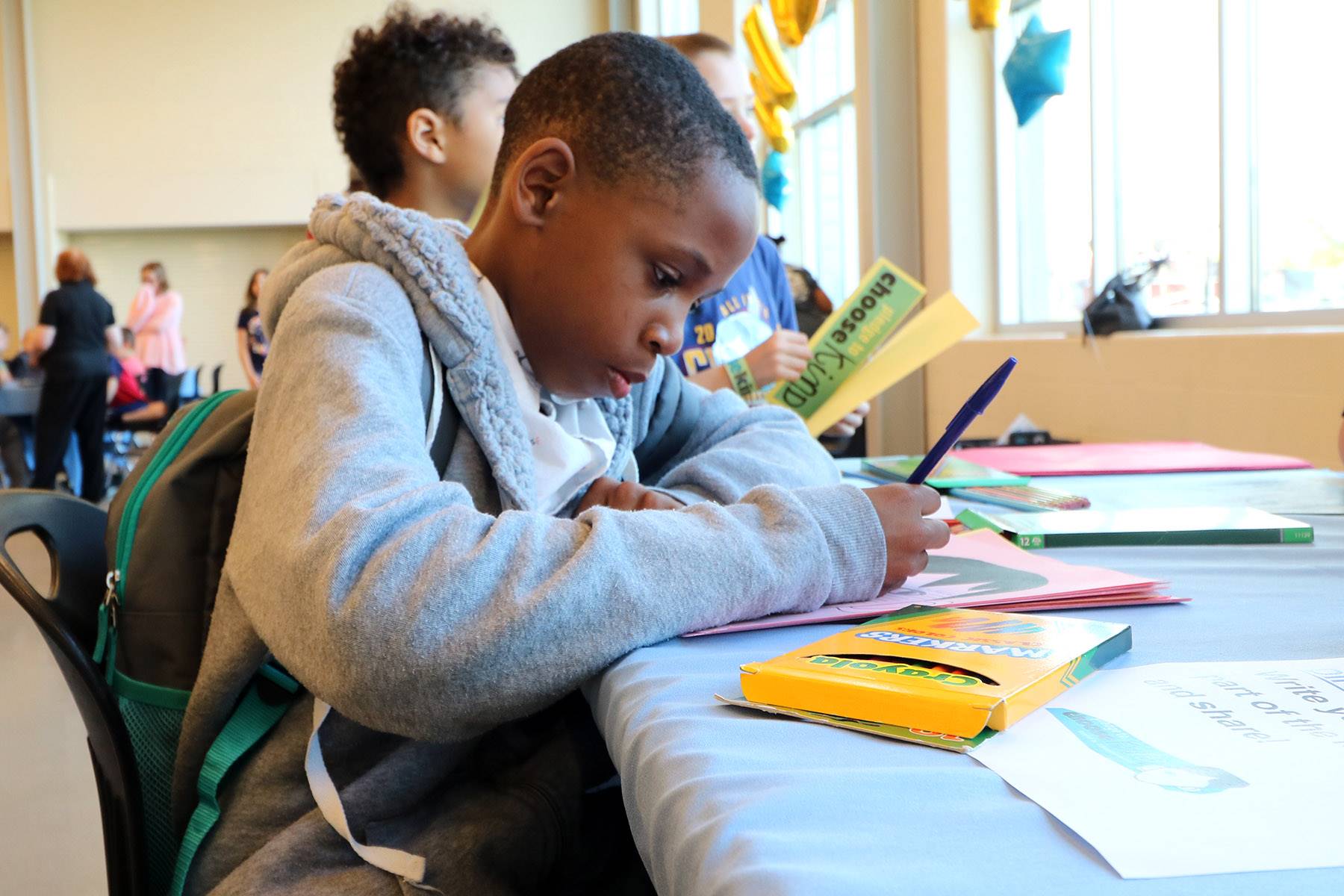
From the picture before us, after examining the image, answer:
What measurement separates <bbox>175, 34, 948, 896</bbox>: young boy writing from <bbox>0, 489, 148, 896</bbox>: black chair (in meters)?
0.04

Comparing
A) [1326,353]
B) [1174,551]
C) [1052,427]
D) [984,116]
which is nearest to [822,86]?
[984,116]

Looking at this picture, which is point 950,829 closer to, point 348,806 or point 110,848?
point 348,806

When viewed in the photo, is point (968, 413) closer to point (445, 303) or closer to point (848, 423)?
point (445, 303)

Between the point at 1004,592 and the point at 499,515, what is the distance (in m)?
0.34

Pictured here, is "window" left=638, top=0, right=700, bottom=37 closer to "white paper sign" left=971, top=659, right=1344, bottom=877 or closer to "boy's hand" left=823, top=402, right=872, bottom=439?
"boy's hand" left=823, top=402, right=872, bottom=439

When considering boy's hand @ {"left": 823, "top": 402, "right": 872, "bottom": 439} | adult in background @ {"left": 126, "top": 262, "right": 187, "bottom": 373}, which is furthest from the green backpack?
adult in background @ {"left": 126, "top": 262, "right": 187, "bottom": 373}

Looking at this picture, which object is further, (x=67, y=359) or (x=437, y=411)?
(x=67, y=359)

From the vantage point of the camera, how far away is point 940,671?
0.56m

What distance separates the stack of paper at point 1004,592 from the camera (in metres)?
0.73

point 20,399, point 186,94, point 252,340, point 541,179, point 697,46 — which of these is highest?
point 186,94

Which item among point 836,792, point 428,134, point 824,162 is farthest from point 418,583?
point 824,162

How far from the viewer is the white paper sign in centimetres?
38

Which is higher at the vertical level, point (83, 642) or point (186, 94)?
point (186, 94)

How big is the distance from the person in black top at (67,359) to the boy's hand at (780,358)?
20.2 feet
